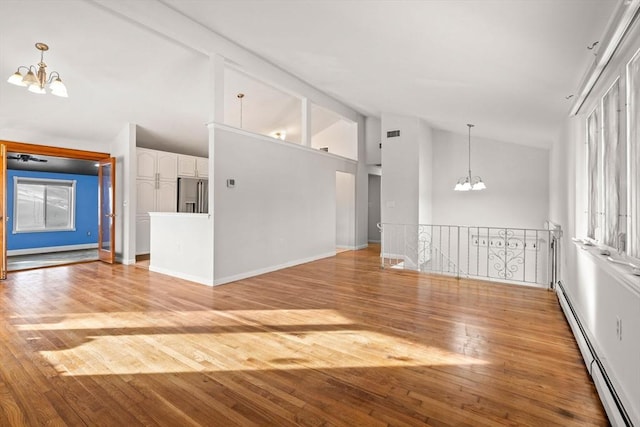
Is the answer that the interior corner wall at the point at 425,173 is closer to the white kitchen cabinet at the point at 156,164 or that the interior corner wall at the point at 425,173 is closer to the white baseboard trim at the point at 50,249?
the white kitchen cabinet at the point at 156,164

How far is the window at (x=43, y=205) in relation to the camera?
8031mm

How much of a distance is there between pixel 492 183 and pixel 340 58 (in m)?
5.18

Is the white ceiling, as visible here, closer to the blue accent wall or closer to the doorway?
the blue accent wall

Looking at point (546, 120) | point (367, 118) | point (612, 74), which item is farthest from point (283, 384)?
point (367, 118)

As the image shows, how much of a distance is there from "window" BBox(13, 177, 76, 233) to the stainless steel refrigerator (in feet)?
11.9

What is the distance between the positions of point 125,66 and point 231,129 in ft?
5.83

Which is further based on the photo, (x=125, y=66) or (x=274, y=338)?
(x=125, y=66)

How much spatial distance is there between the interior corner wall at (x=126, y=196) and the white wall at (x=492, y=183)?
693 cm

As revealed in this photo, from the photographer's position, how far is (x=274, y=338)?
2.76 metres

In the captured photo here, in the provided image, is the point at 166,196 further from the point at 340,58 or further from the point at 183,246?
the point at 340,58

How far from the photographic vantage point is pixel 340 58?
4172mm

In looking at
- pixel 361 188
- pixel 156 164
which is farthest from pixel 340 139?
pixel 156 164

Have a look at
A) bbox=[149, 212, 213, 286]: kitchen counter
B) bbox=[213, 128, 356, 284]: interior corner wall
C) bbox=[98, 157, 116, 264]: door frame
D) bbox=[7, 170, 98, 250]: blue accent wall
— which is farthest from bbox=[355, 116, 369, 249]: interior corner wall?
bbox=[7, 170, 98, 250]: blue accent wall

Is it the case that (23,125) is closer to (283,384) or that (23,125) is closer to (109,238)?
(109,238)
